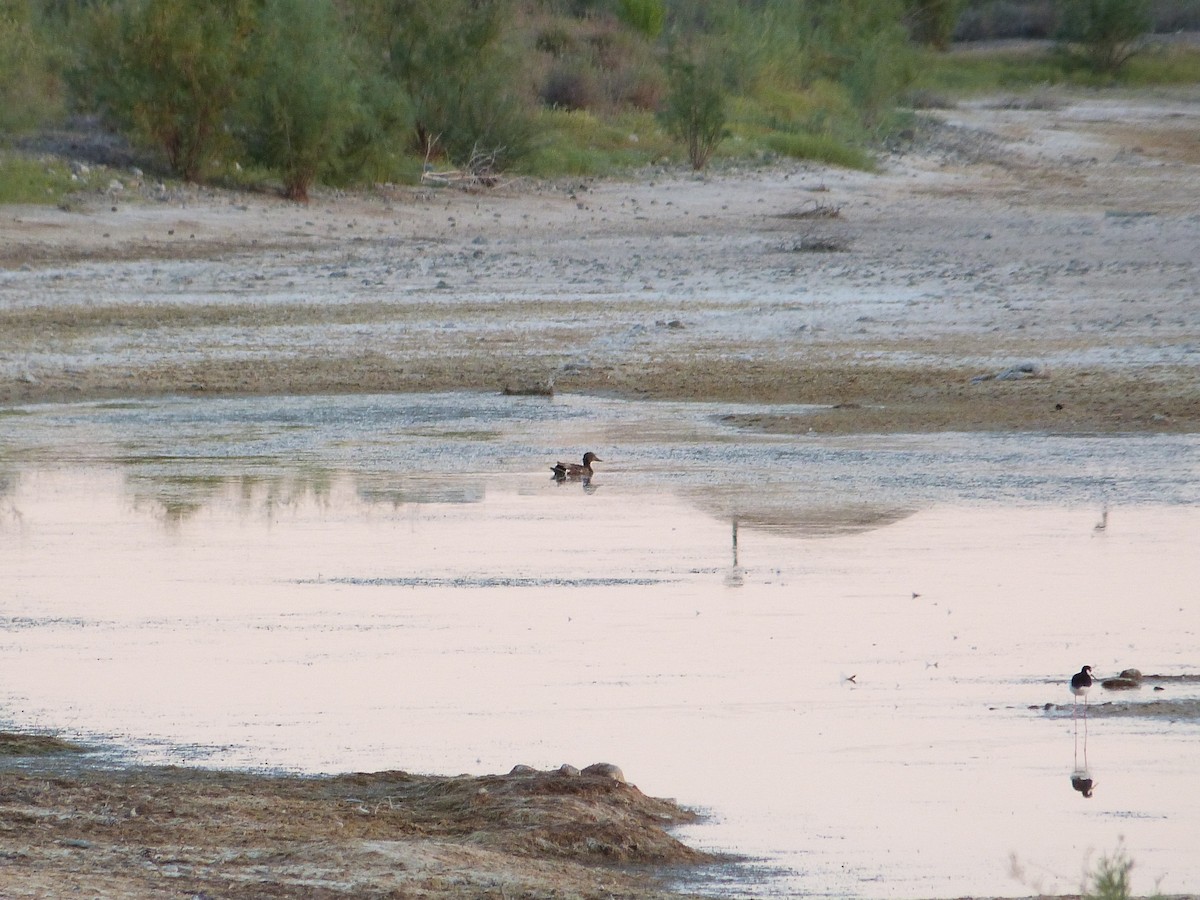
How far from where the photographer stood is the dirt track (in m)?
14.8

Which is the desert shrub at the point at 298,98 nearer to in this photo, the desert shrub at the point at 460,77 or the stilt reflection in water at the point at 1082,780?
the desert shrub at the point at 460,77

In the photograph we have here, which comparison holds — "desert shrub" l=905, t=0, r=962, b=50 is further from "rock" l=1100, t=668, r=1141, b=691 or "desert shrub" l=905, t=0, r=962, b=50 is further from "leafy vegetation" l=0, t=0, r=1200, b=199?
"rock" l=1100, t=668, r=1141, b=691

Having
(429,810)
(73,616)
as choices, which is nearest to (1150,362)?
(73,616)

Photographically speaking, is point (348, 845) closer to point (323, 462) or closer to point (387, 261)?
point (323, 462)

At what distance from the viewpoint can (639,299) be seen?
63.1 ft

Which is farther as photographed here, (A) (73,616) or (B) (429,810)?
(A) (73,616)

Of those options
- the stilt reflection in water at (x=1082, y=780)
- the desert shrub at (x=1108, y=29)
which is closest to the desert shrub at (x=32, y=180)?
the stilt reflection in water at (x=1082, y=780)

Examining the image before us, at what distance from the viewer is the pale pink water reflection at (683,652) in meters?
5.53

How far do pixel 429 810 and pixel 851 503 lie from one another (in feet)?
16.9

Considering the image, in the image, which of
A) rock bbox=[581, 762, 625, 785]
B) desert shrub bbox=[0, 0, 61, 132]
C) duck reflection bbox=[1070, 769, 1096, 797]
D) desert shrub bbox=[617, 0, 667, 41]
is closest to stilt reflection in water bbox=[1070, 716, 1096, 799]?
duck reflection bbox=[1070, 769, 1096, 797]

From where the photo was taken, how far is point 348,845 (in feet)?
16.3

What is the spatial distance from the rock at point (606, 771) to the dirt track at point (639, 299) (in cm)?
747

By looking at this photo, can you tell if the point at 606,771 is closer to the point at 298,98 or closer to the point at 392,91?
the point at 298,98

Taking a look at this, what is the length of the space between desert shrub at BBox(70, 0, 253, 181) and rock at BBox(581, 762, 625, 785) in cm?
2364
